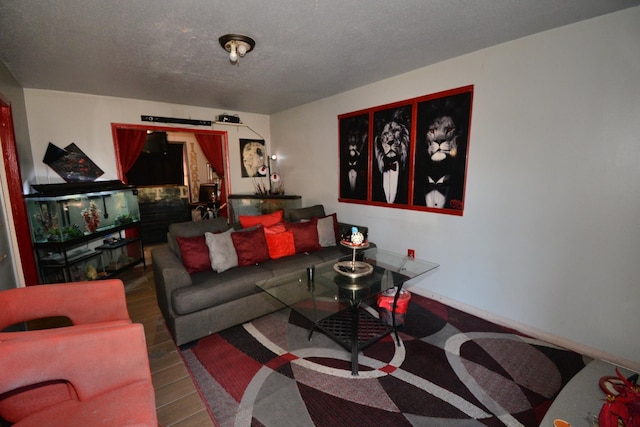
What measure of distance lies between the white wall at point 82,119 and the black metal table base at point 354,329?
3.91 meters

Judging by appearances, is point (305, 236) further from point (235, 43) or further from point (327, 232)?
point (235, 43)

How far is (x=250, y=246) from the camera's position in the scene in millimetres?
3023

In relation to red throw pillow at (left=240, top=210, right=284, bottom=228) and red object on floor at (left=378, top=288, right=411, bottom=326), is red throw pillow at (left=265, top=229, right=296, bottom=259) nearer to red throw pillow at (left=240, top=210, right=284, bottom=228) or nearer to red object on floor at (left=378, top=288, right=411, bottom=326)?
red throw pillow at (left=240, top=210, right=284, bottom=228)

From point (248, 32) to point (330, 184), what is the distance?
253 centimetres

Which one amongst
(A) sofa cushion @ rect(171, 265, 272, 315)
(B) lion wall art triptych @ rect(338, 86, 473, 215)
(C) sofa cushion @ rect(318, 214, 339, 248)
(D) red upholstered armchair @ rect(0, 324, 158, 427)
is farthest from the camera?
(C) sofa cushion @ rect(318, 214, 339, 248)

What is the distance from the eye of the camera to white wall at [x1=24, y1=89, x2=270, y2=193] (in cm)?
353

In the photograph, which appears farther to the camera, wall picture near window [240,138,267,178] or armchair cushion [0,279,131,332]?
wall picture near window [240,138,267,178]

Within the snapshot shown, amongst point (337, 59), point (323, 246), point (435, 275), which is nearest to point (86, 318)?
point (323, 246)

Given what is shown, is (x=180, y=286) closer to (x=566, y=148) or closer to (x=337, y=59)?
(x=337, y=59)

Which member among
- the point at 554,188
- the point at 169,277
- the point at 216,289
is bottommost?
the point at 216,289

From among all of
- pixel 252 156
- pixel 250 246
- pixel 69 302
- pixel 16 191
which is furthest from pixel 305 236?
pixel 16 191

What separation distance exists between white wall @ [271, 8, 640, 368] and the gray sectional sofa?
1.83 meters

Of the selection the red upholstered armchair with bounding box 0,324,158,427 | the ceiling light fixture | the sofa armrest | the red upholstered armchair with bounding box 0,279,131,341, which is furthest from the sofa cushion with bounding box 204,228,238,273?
the ceiling light fixture

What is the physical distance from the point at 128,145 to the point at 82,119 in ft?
2.11
